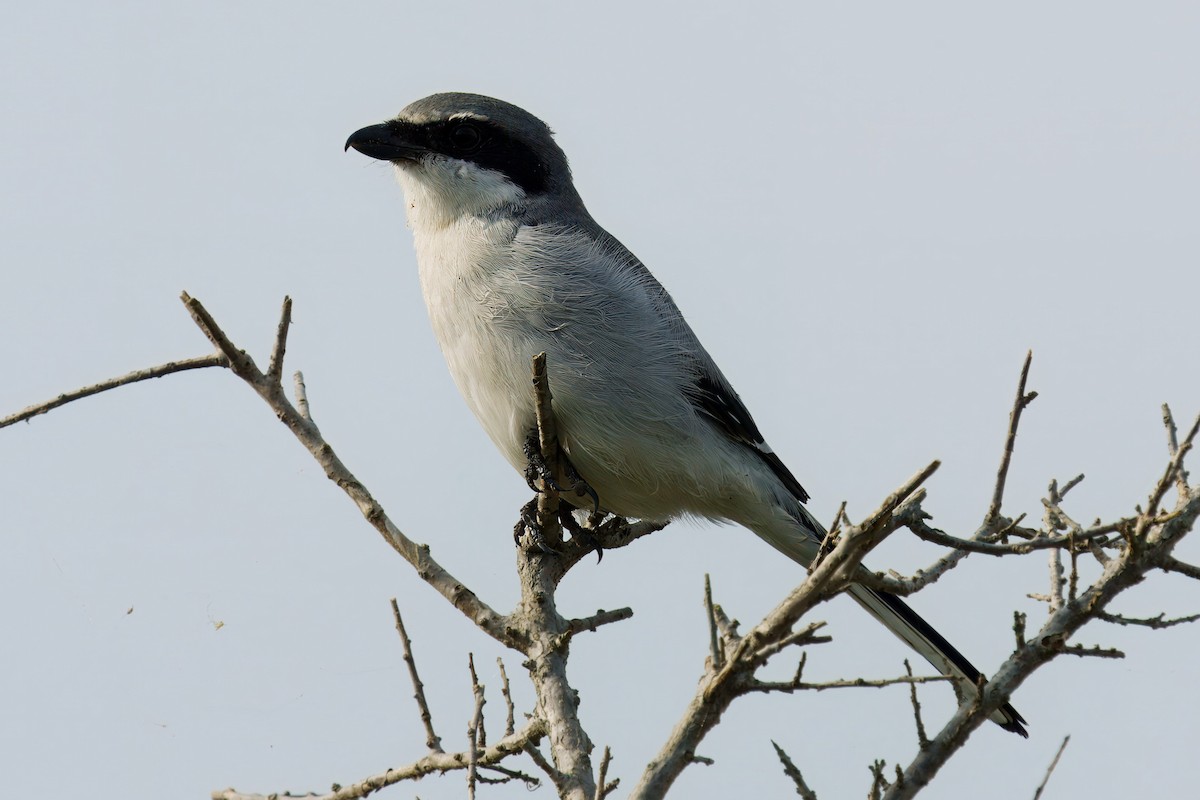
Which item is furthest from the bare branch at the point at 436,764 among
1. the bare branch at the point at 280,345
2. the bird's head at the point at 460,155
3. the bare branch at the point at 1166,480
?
the bird's head at the point at 460,155

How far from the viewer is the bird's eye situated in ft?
15.7

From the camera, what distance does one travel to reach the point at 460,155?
4.75m

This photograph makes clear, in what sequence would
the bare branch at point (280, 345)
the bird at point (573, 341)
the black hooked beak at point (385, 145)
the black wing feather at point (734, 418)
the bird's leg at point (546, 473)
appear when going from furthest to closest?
the black hooked beak at point (385, 145), the black wing feather at point (734, 418), the bird at point (573, 341), the bird's leg at point (546, 473), the bare branch at point (280, 345)

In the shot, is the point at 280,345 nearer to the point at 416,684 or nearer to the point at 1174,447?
the point at 416,684

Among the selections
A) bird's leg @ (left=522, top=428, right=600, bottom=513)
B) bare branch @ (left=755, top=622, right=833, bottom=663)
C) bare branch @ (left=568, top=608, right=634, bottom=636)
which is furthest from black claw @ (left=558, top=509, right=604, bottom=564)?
bare branch @ (left=755, top=622, right=833, bottom=663)

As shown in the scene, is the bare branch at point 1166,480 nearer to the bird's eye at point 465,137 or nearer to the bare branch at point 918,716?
the bare branch at point 918,716

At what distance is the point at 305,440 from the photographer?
3.47 meters

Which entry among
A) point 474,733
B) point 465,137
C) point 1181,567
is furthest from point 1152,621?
point 465,137

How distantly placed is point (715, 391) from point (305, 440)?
5.73ft

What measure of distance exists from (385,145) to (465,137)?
0.31m

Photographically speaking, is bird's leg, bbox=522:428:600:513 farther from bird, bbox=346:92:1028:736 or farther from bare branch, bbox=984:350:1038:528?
bare branch, bbox=984:350:1038:528

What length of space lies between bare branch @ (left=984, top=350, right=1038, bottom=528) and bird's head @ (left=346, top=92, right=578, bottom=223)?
216 centimetres

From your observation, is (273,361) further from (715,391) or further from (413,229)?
(715,391)

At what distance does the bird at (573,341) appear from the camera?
4184mm
